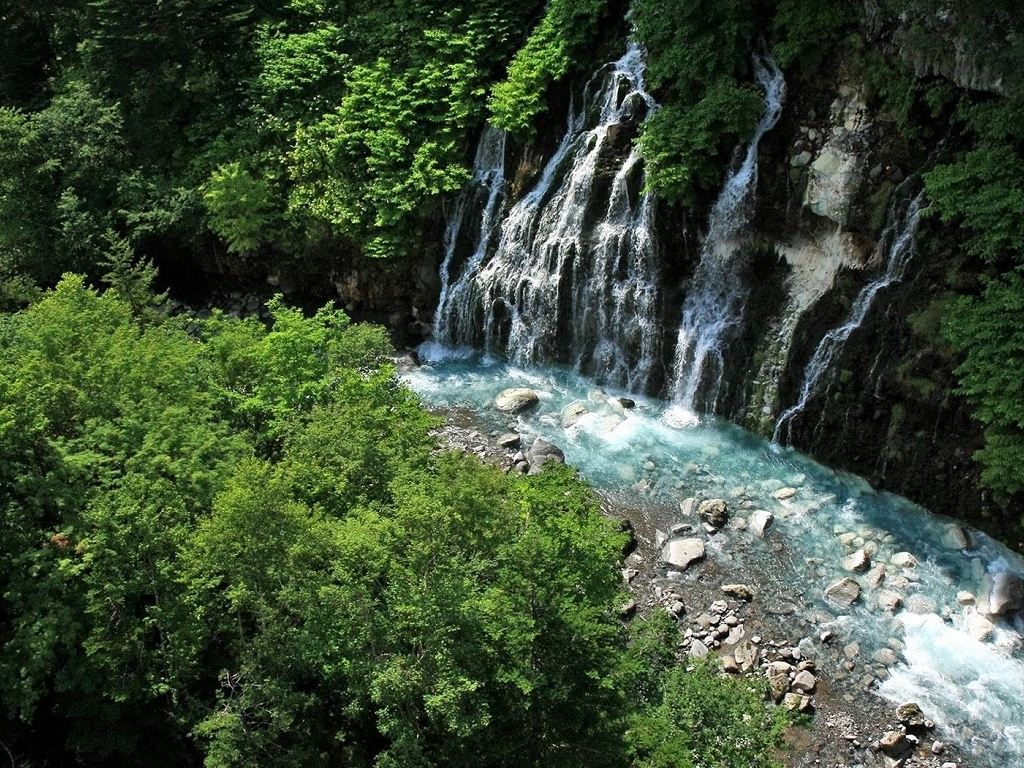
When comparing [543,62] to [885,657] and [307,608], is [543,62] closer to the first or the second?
[885,657]

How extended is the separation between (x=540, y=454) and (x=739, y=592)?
15.6 ft

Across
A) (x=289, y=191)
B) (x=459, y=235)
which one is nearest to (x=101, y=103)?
(x=289, y=191)

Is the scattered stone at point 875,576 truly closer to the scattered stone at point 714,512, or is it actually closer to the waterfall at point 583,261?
the scattered stone at point 714,512

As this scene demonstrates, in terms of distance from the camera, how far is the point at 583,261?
749 inches

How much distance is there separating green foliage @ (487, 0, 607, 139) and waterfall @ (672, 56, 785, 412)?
4.30 meters

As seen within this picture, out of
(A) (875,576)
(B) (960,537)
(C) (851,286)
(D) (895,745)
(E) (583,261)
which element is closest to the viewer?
(D) (895,745)

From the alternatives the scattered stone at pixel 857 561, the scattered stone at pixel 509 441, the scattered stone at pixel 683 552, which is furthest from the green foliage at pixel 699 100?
the scattered stone at pixel 857 561

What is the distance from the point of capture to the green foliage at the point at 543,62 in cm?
1948

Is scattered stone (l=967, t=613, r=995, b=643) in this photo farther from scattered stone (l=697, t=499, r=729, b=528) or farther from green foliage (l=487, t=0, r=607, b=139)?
green foliage (l=487, t=0, r=607, b=139)

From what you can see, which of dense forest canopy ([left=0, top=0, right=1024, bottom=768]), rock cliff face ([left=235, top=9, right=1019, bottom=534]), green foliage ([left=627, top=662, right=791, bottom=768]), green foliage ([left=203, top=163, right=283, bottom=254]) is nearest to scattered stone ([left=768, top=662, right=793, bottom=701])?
green foliage ([left=627, top=662, right=791, bottom=768])

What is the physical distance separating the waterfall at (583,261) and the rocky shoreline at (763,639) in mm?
3793

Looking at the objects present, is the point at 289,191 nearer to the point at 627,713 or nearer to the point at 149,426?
the point at 149,426

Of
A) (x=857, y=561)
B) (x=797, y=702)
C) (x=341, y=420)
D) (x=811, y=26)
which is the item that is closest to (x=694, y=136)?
(x=811, y=26)

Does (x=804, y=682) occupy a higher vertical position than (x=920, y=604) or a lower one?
lower
